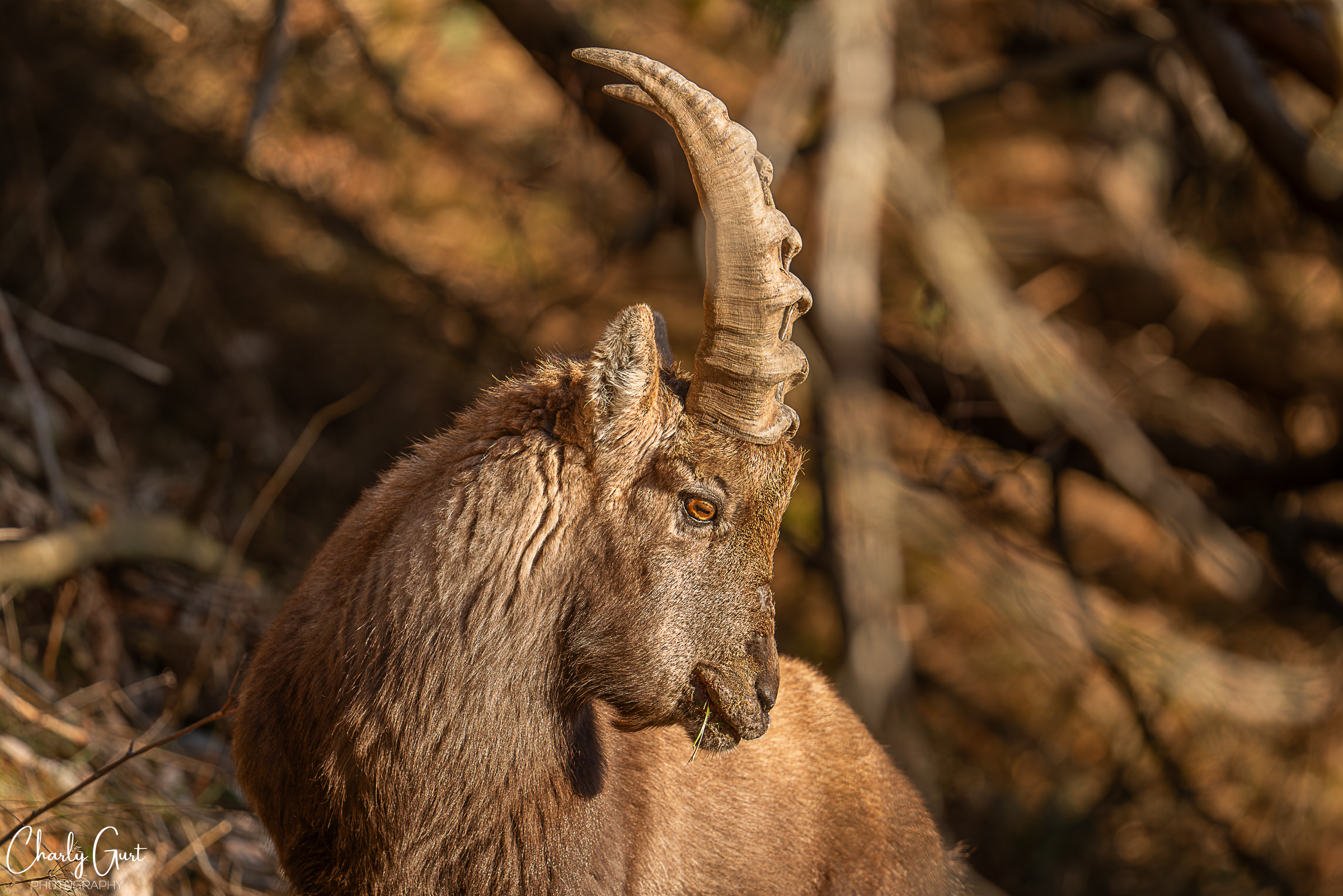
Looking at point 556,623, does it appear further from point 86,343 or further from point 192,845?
point 86,343

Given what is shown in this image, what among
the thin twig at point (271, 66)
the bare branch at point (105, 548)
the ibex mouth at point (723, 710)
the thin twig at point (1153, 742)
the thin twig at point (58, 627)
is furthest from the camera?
the thin twig at point (1153, 742)

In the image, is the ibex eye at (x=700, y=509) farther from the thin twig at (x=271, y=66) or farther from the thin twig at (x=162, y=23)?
the thin twig at (x=271, y=66)

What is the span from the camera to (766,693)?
11.2ft

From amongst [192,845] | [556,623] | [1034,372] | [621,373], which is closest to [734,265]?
[621,373]

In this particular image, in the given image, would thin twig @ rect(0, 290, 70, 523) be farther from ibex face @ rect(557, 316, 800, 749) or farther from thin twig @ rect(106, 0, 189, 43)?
ibex face @ rect(557, 316, 800, 749)

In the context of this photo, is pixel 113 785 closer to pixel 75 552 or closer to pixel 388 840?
pixel 75 552

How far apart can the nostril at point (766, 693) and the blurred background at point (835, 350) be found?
1.58 feet

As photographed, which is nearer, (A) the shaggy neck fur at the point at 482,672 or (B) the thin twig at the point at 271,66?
(A) the shaggy neck fur at the point at 482,672

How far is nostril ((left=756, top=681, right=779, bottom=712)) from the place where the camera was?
134 inches

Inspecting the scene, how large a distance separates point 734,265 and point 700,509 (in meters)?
0.75

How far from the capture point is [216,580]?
6.57 meters

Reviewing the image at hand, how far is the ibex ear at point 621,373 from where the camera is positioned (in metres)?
3.27

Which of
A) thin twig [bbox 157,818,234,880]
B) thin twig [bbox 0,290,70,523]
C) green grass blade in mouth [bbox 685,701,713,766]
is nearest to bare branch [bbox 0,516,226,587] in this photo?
thin twig [bbox 0,290,70,523]

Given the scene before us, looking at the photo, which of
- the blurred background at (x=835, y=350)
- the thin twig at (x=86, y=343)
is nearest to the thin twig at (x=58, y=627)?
the blurred background at (x=835, y=350)
